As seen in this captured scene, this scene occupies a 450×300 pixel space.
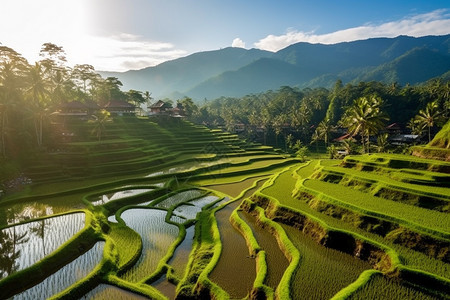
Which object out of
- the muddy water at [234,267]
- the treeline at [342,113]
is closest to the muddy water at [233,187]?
the muddy water at [234,267]

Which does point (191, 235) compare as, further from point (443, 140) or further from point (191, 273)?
point (443, 140)

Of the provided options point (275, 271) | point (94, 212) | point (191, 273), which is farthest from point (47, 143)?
point (275, 271)

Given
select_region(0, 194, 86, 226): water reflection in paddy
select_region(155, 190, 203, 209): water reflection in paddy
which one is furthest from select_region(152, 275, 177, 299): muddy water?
select_region(0, 194, 86, 226): water reflection in paddy

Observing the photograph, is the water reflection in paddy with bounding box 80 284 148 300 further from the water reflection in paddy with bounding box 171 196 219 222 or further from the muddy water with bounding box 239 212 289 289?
the water reflection in paddy with bounding box 171 196 219 222

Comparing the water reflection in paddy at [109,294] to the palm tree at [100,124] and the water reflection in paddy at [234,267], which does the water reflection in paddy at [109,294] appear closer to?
the water reflection in paddy at [234,267]

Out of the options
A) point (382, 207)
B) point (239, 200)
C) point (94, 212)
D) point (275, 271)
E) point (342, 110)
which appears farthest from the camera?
point (342, 110)
